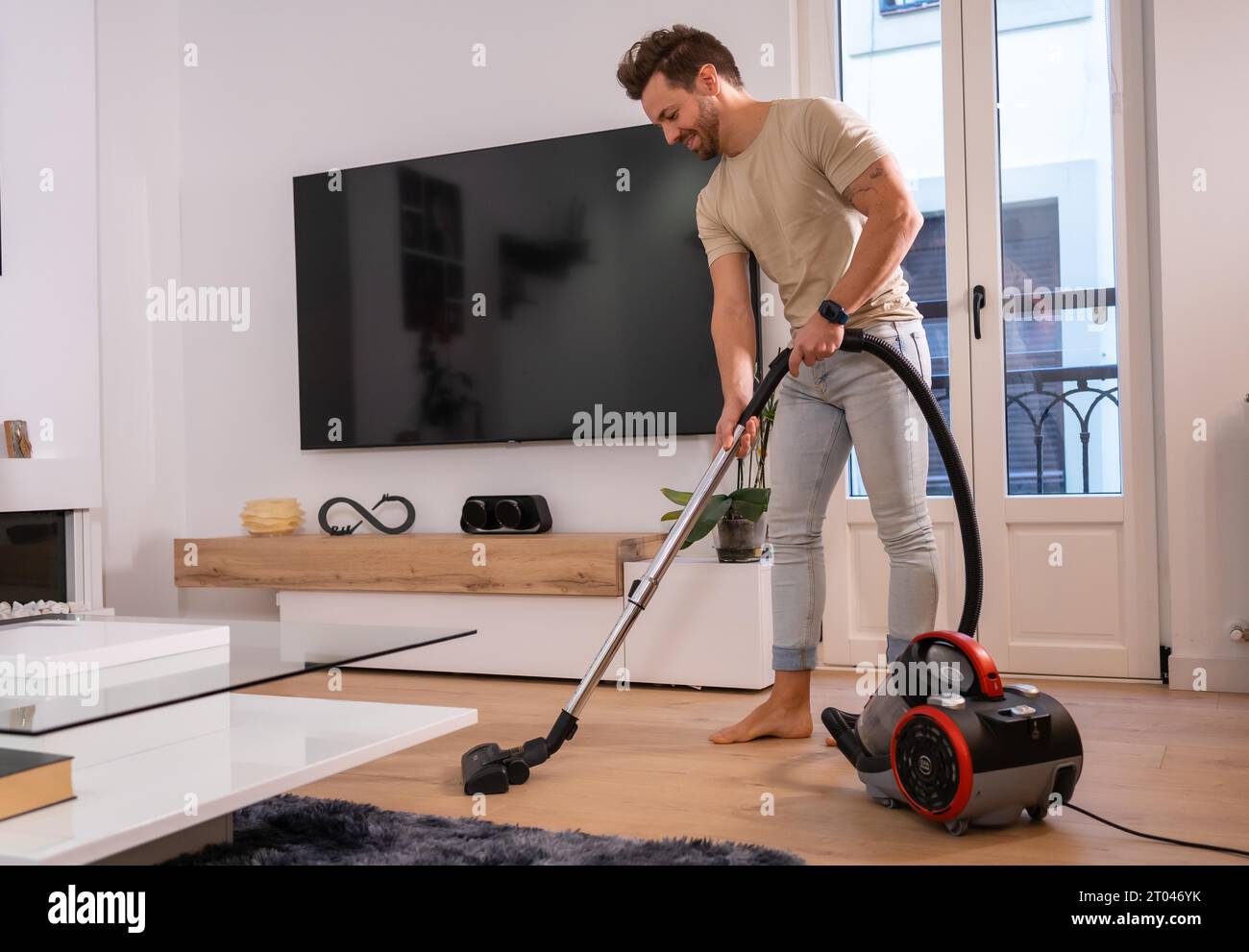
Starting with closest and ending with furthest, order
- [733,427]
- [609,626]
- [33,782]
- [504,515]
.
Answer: [33,782]
[733,427]
[609,626]
[504,515]

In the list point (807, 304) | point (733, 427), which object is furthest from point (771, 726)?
point (807, 304)

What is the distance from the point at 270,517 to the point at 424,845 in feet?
8.02

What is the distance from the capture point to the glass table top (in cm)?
108

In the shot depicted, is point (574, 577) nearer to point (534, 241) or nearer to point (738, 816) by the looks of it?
point (534, 241)

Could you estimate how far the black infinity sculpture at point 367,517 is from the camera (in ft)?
12.2

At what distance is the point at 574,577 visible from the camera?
9.95 feet

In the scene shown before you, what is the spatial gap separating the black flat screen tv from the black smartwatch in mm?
1315

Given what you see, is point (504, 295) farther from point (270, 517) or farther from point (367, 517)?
point (270, 517)

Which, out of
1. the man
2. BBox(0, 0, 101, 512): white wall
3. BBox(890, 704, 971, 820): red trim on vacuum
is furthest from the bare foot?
BBox(0, 0, 101, 512): white wall

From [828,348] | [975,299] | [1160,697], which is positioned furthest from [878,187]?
[1160,697]

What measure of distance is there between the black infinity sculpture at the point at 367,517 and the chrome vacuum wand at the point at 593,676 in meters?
1.86

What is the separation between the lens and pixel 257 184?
412cm

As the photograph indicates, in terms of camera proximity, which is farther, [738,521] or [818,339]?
[738,521]

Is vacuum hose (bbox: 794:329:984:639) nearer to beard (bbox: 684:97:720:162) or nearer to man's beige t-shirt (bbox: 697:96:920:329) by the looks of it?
man's beige t-shirt (bbox: 697:96:920:329)
